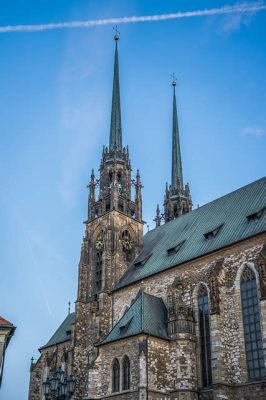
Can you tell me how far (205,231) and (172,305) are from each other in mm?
6404

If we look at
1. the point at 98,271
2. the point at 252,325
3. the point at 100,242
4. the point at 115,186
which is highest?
the point at 115,186

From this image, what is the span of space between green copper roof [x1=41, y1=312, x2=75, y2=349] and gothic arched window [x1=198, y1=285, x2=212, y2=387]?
1692 cm

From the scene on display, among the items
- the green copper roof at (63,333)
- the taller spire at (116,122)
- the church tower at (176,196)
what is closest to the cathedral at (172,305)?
the green copper roof at (63,333)

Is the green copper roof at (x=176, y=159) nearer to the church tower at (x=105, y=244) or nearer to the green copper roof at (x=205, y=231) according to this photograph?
the church tower at (x=105, y=244)

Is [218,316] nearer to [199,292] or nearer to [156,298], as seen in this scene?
[199,292]

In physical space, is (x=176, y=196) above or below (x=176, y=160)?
below

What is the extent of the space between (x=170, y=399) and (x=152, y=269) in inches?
382

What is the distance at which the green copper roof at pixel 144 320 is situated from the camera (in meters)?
27.1

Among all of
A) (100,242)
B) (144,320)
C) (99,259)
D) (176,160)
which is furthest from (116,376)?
(176,160)

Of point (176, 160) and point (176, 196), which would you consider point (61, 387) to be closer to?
point (176, 196)

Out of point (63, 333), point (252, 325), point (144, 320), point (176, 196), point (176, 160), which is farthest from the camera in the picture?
point (176, 160)

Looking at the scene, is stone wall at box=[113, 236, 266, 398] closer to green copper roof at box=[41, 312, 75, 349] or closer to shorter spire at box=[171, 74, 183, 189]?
green copper roof at box=[41, 312, 75, 349]

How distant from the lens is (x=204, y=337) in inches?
1067

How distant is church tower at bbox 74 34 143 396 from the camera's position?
34188mm
